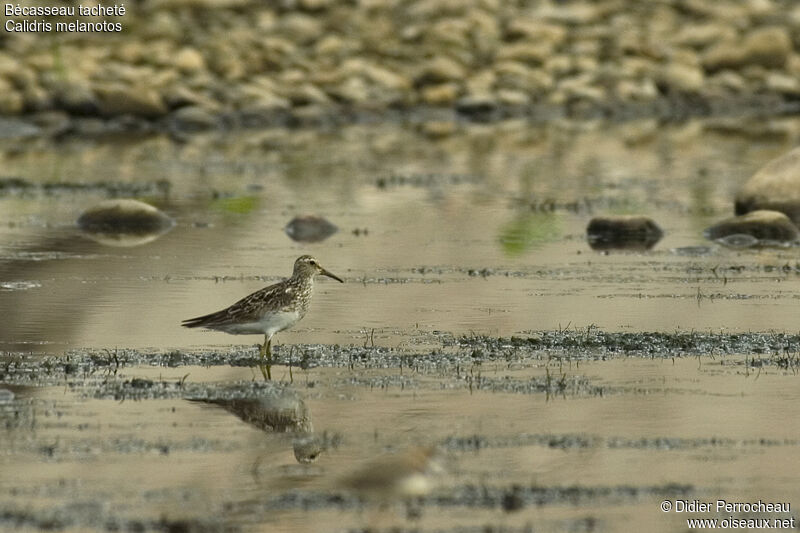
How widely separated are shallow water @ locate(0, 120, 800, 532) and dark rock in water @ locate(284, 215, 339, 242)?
0.25 meters

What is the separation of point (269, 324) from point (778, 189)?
1303cm

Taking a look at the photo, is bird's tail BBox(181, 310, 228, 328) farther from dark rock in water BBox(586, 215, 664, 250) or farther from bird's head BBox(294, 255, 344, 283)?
dark rock in water BBox(586, 215, 664, 250)

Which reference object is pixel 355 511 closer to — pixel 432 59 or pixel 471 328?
pixel 471 328

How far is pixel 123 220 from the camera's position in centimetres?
2630

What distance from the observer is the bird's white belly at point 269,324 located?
14867 mm

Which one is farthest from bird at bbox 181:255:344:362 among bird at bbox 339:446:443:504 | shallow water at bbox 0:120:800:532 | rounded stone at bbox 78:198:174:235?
rounded stone at bbox 78:198:174:235

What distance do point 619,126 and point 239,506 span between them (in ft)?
136

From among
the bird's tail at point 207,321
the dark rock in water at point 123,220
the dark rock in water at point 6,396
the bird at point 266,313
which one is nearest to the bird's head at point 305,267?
the bird at point 266,313

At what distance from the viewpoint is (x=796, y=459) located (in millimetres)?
11828

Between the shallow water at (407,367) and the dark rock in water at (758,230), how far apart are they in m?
0.61

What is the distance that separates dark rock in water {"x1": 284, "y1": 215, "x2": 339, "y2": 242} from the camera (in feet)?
84.5

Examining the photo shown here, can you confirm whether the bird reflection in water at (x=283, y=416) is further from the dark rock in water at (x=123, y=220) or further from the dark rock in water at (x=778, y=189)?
the dark rock in water at (x=778, y=189)

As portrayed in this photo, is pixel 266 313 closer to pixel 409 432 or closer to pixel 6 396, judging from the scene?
pixel 6 396

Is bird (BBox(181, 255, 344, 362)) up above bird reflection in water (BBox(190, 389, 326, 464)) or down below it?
above
